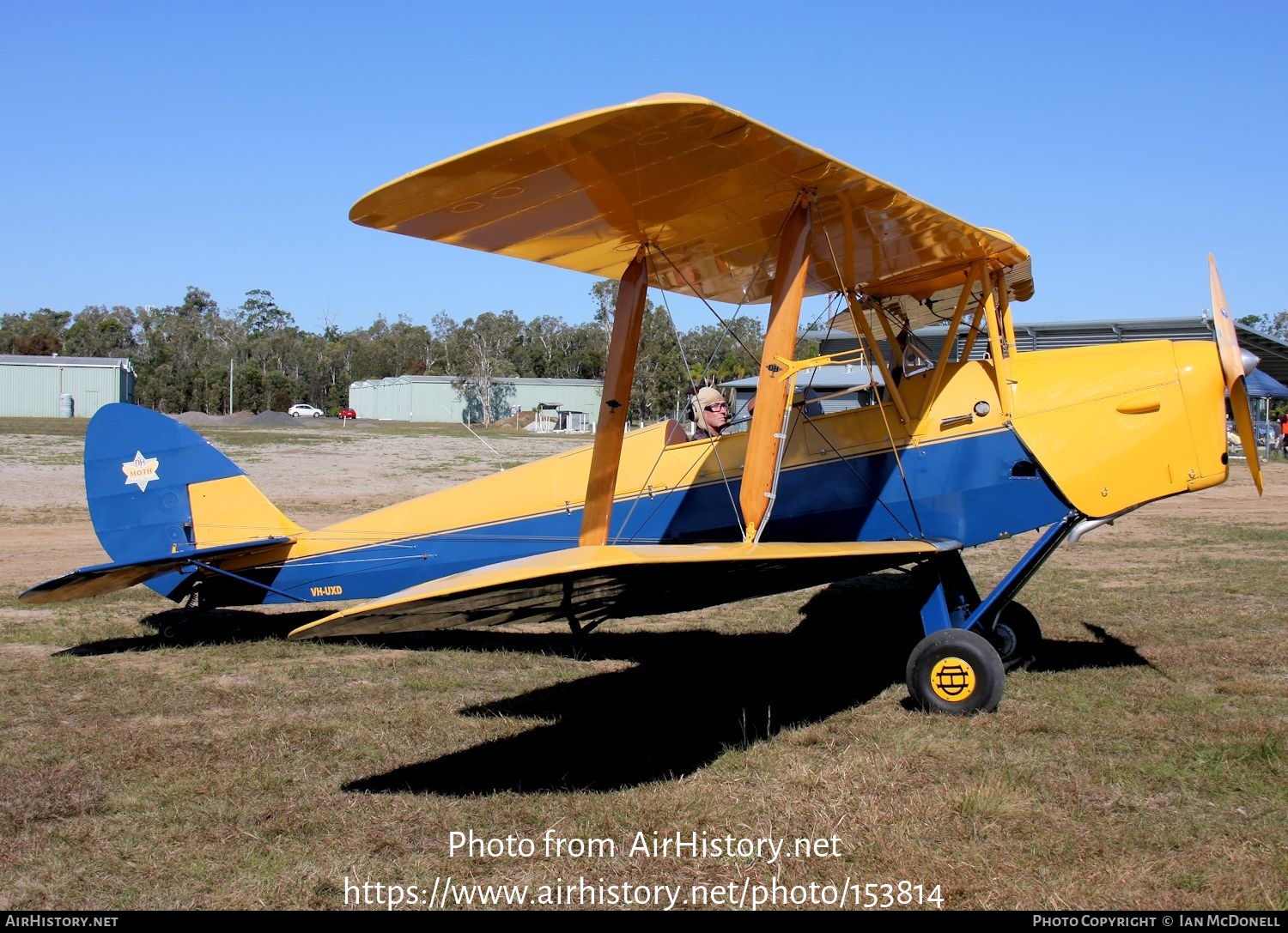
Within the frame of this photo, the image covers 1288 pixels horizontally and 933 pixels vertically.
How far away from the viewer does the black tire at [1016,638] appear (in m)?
6.61

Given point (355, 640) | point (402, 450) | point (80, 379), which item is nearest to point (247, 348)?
point (80, 379)

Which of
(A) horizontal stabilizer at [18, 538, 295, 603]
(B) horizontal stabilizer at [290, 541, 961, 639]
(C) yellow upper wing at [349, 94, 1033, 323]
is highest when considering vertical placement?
(C) yellow upper wing at [349, 94, 1033, 323]

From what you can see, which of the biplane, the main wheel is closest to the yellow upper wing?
the biplane

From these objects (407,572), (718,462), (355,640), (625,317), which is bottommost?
(355,640)

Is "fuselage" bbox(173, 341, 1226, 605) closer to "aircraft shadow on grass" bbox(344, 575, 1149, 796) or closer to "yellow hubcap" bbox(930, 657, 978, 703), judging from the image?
"yellow hubcap" bbox(930, 657, 978, 703)

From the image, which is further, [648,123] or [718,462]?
[718,462]

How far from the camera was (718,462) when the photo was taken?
20.3 feet

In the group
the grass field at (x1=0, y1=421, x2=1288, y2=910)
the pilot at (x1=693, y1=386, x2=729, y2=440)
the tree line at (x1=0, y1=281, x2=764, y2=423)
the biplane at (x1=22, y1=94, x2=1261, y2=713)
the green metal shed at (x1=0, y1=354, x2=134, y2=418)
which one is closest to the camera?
the grass field at (x1=0, y1=421, x2=1288, y2=910)

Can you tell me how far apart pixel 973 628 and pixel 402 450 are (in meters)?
27.5

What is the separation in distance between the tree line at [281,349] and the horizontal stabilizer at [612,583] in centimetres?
5508

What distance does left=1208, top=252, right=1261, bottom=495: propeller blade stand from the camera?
18.0 feet

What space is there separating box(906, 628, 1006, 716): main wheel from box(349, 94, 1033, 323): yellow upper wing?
6.67ft

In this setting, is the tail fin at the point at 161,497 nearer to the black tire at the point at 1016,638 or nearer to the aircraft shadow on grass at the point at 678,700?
the aircraft shadow on grass at the point at 678,700

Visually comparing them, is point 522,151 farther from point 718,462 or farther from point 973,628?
point 973,628
